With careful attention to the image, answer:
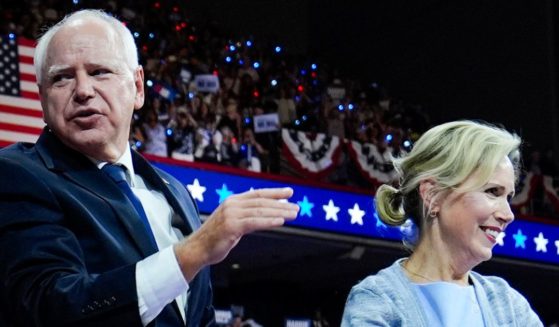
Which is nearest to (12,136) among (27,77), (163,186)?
(27,77)

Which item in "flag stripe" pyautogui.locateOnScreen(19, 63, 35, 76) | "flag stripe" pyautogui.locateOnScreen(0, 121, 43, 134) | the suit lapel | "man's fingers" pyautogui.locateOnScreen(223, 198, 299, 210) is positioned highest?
"flag stripe" pyautogui.locateOnScreen(19, 63, 35, 76)

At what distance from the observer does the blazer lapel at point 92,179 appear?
6.06ft

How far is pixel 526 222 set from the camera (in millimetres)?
11750

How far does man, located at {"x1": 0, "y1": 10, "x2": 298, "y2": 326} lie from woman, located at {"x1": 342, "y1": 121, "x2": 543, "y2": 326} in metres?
0.52

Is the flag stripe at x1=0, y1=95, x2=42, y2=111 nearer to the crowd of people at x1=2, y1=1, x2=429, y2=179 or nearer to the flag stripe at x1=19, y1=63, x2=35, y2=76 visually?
the flag stripe at x1=19, y1=63, x2=35, y2=76

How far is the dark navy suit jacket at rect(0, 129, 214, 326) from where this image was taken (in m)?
1.66

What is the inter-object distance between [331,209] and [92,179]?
877 cm

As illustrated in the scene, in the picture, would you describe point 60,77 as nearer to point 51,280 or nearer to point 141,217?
point 141,217

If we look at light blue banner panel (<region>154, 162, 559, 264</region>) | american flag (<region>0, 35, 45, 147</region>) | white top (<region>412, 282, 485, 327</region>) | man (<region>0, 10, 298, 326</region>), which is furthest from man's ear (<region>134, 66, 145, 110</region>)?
light blue banner panel (<region>154, 162, 559, 264</region>)

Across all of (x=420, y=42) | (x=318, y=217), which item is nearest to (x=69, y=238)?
(x=318, y=217)

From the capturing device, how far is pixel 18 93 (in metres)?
7.48

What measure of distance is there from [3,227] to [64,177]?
176 mm

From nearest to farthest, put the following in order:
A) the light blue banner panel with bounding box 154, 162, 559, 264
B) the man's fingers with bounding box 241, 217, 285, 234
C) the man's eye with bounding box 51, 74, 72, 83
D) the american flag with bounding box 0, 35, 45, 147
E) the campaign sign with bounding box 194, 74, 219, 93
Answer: the man's fingers with bounding box 241, 217, 285, 234 → the man's eye with bounding box 51, 74, 72, 83 → the american flag with bounding box 0, 35, 45, 147 → the light blue banner panel with bounding box 154, 162, 559, 264 → the campaign sign with bounding box 194, 74, 219, 93

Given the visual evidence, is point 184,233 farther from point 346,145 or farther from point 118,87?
point 346,145
